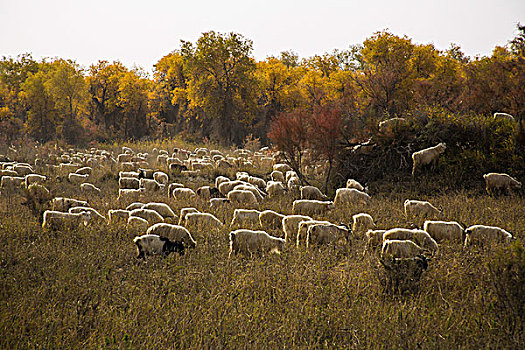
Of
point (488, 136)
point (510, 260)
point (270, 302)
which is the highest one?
point (488, 136)

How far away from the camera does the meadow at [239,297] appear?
379 cm

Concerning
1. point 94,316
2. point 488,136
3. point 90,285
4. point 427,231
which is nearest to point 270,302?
point 94,316

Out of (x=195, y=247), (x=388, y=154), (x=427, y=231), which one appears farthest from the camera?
(x=388, y=154)

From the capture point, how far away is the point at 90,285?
490cm

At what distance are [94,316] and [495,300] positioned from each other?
445 centimetres

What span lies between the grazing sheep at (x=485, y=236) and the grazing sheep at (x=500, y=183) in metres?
4.64

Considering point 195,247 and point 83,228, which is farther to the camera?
point 83,228

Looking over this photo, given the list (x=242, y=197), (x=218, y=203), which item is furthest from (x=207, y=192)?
(x=218, y=203)

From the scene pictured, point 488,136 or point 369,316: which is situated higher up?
point 488,136

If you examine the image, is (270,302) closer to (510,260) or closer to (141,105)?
(510,260)

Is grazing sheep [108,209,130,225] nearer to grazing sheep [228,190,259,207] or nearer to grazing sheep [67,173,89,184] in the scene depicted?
grazing sheep [228,190,259,207]

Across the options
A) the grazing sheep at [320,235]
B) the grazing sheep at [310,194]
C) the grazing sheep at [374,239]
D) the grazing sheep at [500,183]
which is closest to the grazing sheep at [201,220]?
the grazing sheep at [320,235]

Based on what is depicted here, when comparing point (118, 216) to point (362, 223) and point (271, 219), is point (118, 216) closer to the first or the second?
point (271, 219)

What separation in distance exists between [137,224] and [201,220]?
50.4 inches
